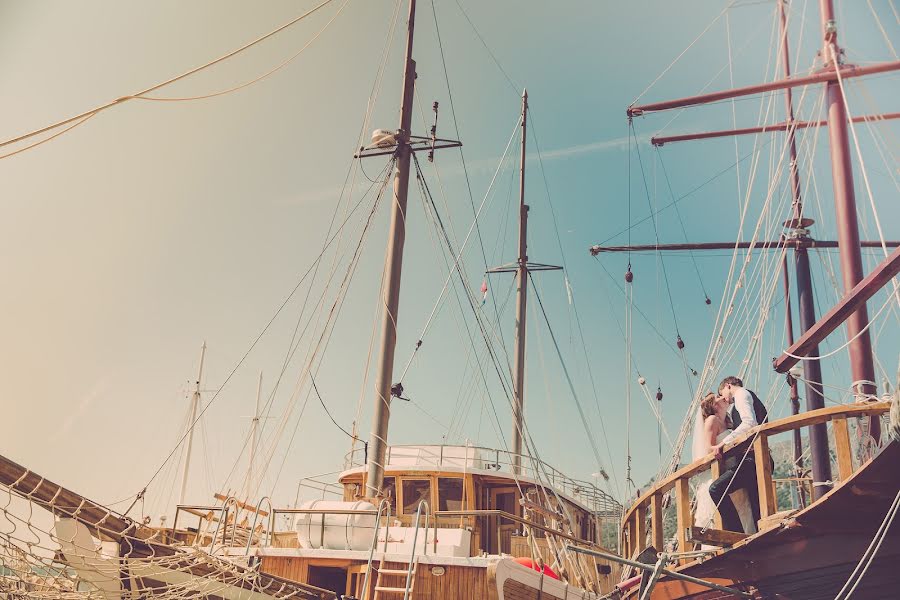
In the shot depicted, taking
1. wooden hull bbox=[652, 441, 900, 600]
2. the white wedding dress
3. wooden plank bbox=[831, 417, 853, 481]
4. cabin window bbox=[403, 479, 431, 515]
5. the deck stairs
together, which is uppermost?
cabin window bbox=[403, 479, 431, 515]

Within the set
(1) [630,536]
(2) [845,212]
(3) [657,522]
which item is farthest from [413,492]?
(2) [845,212]

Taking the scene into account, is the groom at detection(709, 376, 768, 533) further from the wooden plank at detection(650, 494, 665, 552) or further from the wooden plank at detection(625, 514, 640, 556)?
the wooden plank at detection(625, 514, 640, 556)

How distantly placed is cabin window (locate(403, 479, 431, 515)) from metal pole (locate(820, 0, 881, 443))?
7.72m

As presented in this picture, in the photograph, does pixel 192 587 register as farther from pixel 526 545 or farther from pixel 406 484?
pixel 526 545

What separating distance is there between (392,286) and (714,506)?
829 cm

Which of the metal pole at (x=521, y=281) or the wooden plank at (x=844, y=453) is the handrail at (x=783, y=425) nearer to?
the wooden plank at (x=844, y=453)

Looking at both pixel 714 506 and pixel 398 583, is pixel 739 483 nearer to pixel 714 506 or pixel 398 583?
pixel 714 506

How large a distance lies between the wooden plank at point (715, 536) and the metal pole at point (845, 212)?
14.5 feet

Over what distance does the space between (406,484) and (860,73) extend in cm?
1172

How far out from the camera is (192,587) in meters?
8.31

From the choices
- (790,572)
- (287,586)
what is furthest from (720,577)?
(287,586)

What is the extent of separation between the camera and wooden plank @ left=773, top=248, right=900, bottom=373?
222 inches

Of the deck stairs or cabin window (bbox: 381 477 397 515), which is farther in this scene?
cabin window (bbox: 381 477 397 515)

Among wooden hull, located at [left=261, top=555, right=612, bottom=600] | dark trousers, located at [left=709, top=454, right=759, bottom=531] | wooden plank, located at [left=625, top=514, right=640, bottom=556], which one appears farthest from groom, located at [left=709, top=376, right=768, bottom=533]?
wooden hull, located at [left=261, top=555, right=612, bottom=600]
